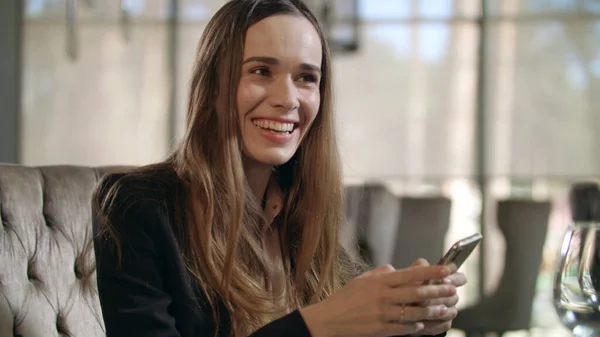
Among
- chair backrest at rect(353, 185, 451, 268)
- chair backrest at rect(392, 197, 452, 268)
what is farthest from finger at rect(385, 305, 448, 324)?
chair backrest at rect(392, 197, 452, 268)

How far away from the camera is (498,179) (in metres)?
5.11

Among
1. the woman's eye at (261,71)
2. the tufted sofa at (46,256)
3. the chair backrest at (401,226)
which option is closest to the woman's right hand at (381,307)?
the woman's eye at (261,71)

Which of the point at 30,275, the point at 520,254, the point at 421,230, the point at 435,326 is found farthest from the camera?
the point at 520,254

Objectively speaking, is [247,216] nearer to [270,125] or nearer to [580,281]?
[270,125]

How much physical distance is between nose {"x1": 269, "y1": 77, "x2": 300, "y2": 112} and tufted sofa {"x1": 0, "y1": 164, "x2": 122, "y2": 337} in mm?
500

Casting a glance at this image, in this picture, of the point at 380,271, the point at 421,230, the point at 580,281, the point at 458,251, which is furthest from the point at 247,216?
the point at 421,230

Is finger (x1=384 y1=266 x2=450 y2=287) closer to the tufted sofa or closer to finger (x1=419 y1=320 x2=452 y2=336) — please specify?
finger (x1=419 y1=320 x2=452 y2=336)

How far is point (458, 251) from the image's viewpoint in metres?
0.98

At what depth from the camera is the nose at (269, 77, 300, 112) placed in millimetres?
1251

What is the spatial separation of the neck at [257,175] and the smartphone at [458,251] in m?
0.46

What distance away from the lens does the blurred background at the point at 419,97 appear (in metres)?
5.07

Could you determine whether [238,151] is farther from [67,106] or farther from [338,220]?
[67,106]

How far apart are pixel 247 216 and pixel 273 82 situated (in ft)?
0.79

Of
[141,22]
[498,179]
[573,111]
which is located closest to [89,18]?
[141,22]
